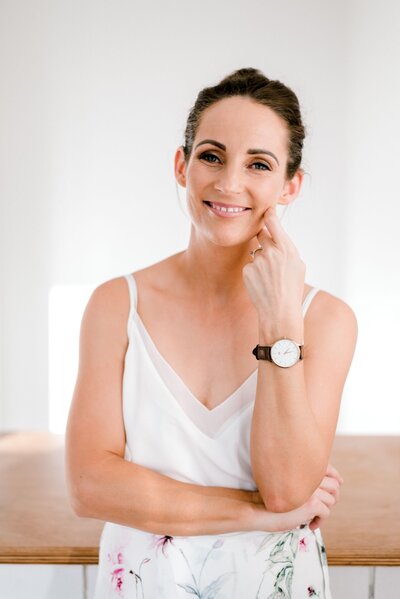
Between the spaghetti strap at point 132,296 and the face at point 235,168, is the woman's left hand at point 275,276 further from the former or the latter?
the spaghetti strap at point 132,296

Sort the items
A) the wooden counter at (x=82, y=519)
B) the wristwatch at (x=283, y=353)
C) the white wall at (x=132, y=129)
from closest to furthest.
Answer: the wristwatch at (x=283, y=353) < the wooden counter at (x=82, y=519) < the white wall at (x=132, y=129)

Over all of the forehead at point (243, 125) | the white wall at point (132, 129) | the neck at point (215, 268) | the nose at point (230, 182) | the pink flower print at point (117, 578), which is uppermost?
the white wall at point (132, 129)

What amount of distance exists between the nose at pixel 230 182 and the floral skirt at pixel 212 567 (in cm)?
62

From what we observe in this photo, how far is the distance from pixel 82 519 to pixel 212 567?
48cm

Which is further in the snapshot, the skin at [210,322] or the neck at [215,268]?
the neck at [215,268]

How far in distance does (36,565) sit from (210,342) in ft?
2.05

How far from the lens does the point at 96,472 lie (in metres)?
1.22

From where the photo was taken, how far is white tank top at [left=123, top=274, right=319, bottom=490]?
4.23 feet

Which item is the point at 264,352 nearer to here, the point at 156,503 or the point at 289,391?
the point at 289,391

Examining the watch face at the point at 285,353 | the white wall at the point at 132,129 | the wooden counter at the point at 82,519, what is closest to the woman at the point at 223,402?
the watch face at the point at 285,353

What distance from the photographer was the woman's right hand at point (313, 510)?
122 centimetres

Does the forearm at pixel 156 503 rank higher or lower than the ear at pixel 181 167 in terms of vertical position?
lower

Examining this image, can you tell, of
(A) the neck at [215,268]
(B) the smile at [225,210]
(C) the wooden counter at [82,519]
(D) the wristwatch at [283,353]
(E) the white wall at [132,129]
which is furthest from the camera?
(E) the white wall at [132,129]

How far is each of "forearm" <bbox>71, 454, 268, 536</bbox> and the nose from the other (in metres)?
0.51
